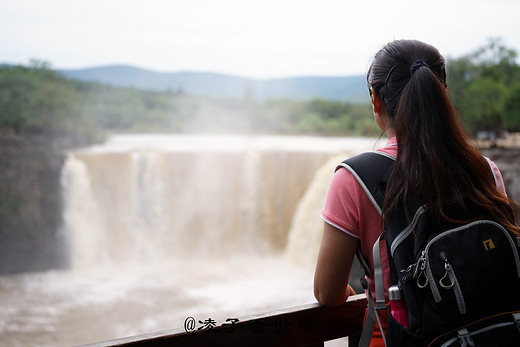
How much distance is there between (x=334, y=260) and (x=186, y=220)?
790 cm

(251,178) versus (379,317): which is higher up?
(251,178)

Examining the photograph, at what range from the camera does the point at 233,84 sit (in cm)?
1659

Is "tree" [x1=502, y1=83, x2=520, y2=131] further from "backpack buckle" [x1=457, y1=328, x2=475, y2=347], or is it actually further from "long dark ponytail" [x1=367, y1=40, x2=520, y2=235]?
"backpack buckle" [x1=457, y1=328, x2=475, y2=347]

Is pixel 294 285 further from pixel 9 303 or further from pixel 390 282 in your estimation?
pixel 390 282

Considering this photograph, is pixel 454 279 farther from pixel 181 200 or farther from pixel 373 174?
pixel 181 200

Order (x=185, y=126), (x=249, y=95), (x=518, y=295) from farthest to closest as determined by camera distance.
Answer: (x=249, y=95) < (x=185, y=126) < (x=518, y=295)

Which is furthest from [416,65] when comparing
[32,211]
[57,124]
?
[57,124]

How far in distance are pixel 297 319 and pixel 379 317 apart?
0.65 ft

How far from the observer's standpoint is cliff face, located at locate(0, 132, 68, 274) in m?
8.17

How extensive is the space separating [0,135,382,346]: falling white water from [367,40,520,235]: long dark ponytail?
6109 millimetres

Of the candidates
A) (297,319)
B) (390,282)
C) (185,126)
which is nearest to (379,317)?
(390,282)

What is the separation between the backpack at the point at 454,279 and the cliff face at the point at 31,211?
8.16 m

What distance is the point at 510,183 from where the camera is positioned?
6988mm

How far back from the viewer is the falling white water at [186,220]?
7.31 metres
